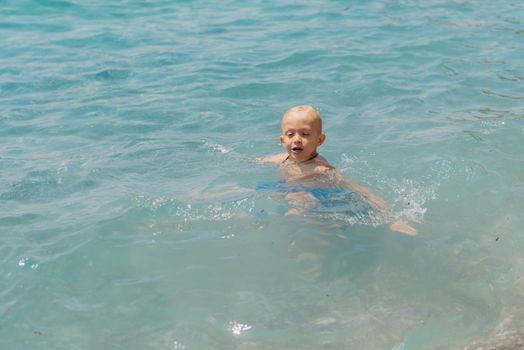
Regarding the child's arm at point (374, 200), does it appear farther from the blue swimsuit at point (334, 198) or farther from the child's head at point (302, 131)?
the child's head at point (302, 131)

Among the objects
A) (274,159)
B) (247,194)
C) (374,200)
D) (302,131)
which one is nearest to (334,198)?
(374,200)

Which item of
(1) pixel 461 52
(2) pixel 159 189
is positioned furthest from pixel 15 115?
(1) pixel 461 52

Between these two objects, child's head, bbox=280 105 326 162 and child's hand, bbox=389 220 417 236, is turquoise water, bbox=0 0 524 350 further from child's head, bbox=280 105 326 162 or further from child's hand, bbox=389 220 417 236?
child's head, bbox=280 105 326 162

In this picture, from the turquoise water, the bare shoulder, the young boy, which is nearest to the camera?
the turquoise water

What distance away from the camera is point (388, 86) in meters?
8.88

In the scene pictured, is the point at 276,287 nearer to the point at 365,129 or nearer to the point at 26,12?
the point at 365,129

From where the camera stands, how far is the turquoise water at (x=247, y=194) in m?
4.17

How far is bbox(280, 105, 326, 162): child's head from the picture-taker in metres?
5.59

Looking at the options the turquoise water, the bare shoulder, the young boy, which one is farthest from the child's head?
the turquoise water

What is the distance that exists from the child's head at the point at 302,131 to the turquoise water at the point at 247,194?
473 mm

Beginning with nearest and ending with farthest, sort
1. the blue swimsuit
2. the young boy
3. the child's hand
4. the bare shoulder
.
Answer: the child's hand < the blue swimsuit < the young boy < the bare shoulder

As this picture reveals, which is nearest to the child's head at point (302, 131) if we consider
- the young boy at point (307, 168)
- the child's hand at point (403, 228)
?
the young boy at point (307, 168)

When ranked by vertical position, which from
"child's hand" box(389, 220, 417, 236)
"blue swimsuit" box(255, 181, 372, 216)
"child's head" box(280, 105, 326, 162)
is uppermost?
"child's head" box(280, 105, 326, 162)

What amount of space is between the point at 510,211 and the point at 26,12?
11.0 metres
